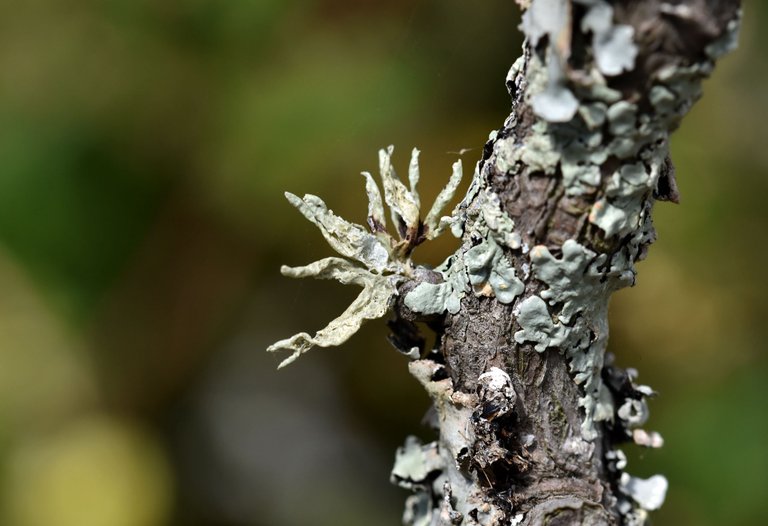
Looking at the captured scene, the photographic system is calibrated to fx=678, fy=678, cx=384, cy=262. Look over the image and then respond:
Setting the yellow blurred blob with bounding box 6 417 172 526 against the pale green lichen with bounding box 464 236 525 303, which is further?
the yellow blurred blob with bounding box 6 417 172 526

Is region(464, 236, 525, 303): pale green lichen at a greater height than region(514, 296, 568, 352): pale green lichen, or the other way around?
region(464, 236, 525, 303): pale green lichen

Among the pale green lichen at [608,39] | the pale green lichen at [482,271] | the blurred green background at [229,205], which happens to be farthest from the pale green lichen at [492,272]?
the blurred green background at [229,205]

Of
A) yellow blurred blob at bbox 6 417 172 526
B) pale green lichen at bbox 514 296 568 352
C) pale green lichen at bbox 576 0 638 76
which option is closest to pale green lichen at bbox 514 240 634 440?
pale green lichen at bbox 514 296 568 352

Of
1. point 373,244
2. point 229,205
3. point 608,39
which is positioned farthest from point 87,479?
point 608,39

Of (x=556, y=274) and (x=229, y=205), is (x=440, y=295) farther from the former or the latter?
(x=229, y=205)

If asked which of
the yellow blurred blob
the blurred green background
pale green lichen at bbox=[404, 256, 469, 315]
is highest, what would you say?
the blurred green background

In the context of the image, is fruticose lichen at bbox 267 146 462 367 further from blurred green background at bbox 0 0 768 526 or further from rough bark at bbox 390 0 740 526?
blurred green background at bbox 0 0 768 526
